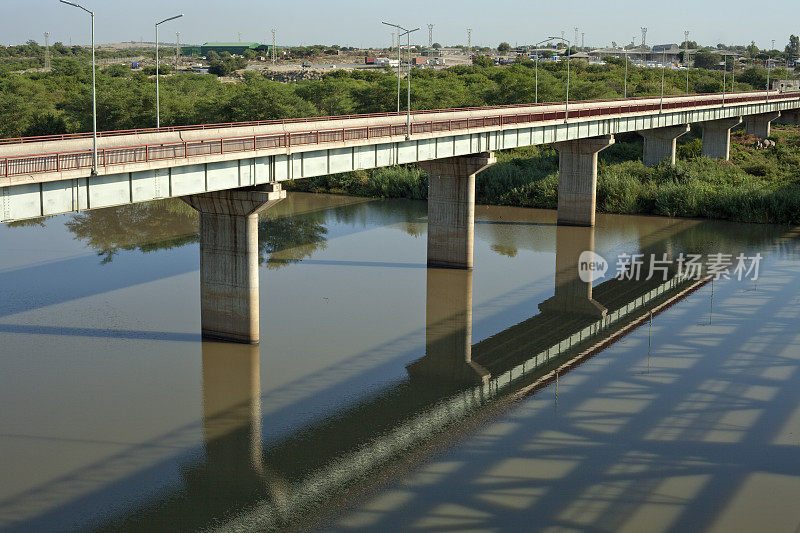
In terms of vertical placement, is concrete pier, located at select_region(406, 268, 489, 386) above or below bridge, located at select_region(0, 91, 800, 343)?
→ below

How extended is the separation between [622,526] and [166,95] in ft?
252

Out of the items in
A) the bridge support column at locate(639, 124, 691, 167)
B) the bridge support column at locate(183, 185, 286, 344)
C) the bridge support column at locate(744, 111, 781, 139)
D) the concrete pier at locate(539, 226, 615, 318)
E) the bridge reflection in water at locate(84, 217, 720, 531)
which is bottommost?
the bridge reflection in water at locate(84, 217, 720, 531)

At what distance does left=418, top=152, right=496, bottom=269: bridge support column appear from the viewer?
50.1 metres

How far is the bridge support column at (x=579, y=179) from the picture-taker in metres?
Result: 64.4

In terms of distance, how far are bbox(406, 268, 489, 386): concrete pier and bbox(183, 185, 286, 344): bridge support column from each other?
22.1 ft

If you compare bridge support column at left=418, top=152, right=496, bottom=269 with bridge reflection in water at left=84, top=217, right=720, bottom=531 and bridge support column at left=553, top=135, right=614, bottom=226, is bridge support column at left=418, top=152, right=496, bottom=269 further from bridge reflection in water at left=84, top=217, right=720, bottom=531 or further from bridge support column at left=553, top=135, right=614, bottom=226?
bridge support column at left=553, top=135, right=614, bottom=226

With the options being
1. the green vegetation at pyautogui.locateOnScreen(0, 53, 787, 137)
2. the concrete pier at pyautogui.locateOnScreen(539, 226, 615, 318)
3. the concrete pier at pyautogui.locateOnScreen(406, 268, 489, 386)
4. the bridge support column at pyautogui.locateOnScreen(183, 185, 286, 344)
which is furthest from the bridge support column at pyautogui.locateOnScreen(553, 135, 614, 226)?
the bridge support column at pyautogui.locateOnScreen(183, 185, 286, 344)

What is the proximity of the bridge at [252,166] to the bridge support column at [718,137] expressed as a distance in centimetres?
2470

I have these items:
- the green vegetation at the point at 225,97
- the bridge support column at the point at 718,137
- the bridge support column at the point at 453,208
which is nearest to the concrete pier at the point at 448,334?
the bridge support column at the point at 453,208

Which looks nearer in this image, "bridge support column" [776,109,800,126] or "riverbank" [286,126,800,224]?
"riverbank" [286,126,800,224]

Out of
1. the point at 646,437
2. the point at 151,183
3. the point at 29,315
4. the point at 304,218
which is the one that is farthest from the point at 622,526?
the point at 304,218

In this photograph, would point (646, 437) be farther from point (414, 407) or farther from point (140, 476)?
point (140, 476)

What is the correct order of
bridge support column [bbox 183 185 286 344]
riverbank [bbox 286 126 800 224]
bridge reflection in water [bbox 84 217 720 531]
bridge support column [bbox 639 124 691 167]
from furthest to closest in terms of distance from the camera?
bridge support column [bbox 639 124 691 167] → riverbank [bbox 286 126 800 224] → bridge support column [bbox 183 185 286 344] → bridge reflection in water [bbox 84 217 720 531]

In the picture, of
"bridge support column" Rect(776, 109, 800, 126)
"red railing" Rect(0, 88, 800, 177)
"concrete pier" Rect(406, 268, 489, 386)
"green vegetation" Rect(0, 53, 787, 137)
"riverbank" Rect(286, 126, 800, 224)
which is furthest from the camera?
"bridge support column" Rect(776, 109, 800, 126)
